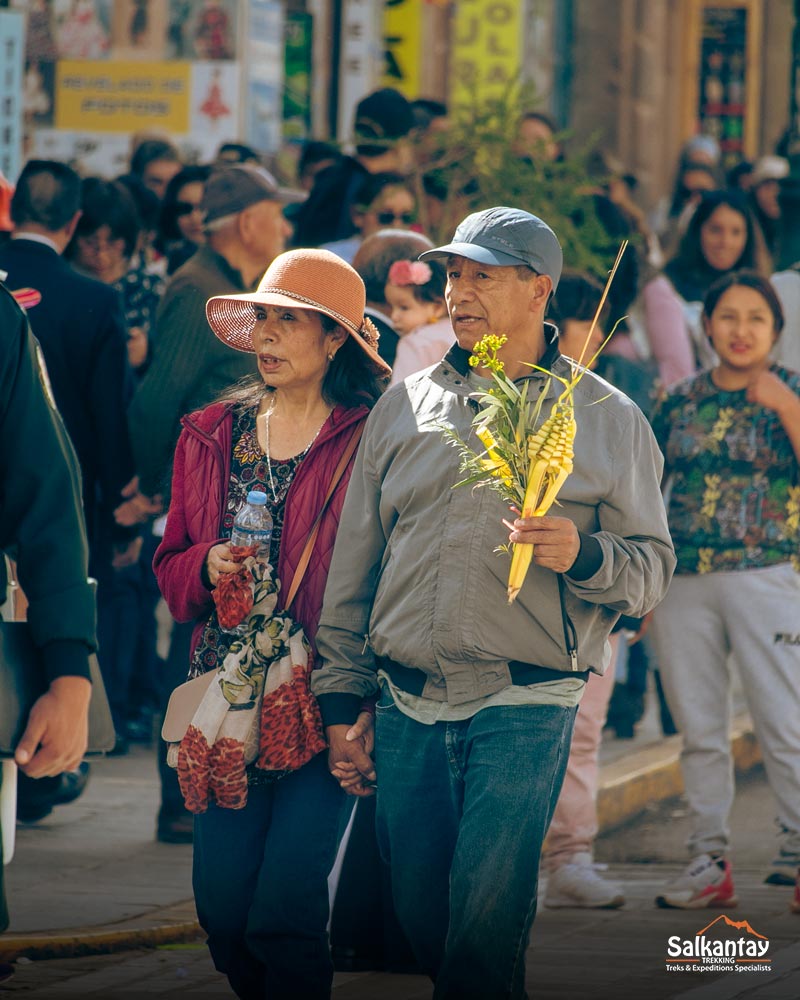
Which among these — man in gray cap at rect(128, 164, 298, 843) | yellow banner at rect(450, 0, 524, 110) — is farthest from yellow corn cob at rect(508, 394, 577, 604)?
Answer: yellow banner at rect(450, 0, 524, 110)

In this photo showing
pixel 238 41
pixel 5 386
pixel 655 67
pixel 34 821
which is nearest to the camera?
pixel 5 386

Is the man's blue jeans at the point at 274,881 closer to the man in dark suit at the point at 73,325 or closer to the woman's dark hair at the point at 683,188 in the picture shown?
the man in dark suit at the point at 73,325

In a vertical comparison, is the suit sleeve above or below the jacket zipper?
above

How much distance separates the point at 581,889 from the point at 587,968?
88 cm

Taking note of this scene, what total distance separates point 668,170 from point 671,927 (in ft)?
88.7

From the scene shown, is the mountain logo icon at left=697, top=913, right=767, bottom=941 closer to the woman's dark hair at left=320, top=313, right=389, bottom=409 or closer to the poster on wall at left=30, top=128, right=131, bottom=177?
the woman's dark hair at left=320, top=313, right=389, bottom=409

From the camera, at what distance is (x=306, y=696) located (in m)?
5.14

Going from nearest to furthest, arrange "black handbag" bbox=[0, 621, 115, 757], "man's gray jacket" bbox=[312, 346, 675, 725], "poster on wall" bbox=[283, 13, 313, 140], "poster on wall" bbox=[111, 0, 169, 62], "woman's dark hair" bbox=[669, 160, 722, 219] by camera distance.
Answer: "black handbag" bbox=[0, 621, 115, 757] < "man's gray jacket" bbox=[312, 346, 675, 725] < "poster on wall" bbox=[111, 0, 169, 62] < "woman's dark hair" bbox=[669, 160, 722, 219] < "poster on wall" bbox=[283, 13, 313, 140]

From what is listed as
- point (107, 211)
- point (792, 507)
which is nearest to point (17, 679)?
point (792, 507)

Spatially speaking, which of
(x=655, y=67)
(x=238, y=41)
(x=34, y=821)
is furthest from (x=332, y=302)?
(x=655, y=67)

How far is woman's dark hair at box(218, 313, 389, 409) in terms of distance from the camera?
217 inches

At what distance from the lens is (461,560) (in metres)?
4.96

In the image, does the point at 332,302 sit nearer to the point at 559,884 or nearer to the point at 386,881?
the point at 386,881

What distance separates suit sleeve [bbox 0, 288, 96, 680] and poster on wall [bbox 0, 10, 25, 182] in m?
6.12
